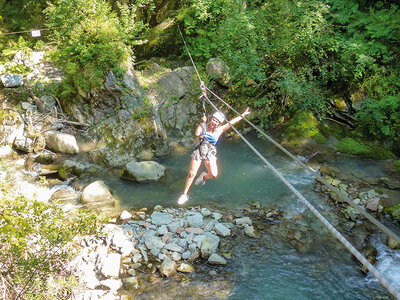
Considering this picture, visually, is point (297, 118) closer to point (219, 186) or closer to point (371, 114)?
point (371, 114)

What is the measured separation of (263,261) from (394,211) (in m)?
3.42

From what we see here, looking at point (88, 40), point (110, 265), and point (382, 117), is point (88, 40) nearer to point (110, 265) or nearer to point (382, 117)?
point (110, 265)

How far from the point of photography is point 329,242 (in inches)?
227

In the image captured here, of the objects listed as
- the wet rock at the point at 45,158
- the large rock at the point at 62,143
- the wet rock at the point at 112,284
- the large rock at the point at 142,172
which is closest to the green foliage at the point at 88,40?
the large rock at the point at 62,143

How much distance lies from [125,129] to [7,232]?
5.87m

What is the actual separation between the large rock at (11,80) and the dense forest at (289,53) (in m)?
1.12

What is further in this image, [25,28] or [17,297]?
[25,28]

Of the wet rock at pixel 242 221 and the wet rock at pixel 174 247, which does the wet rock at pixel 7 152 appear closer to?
the wet rock at pixel 174 247

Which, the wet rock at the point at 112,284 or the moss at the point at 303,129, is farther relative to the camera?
the moss at the point at 303,129

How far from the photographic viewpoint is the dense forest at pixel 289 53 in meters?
8.70

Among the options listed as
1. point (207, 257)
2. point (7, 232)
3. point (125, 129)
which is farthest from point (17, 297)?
point (125, 129)

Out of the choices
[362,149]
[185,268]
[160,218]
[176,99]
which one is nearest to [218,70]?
[176,99]

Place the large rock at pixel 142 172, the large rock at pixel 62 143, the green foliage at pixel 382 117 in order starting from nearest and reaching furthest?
the large rock at pixel 142 172 < the large rock at pixel 62 143 < the green foliage at pixel 382 117

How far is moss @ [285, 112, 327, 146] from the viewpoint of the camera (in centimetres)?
952
